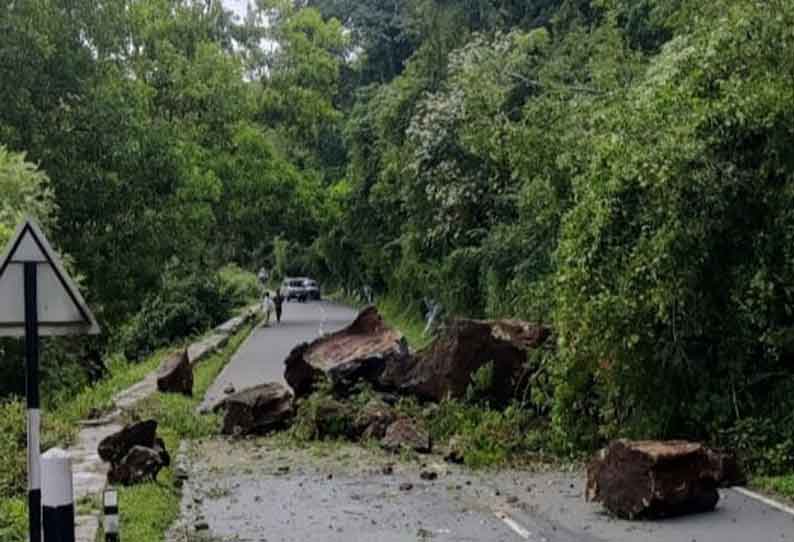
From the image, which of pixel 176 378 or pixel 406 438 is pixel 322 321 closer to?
pixel 176 378

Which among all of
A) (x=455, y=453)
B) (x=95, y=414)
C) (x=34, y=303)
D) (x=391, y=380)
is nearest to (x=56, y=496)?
(x=34, y=303)

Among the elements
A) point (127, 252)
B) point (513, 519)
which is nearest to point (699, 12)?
point (513, 519)

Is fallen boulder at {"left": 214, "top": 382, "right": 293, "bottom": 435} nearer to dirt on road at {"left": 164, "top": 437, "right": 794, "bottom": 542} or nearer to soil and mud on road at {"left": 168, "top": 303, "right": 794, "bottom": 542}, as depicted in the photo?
soil and mud on road at {"left": 168, "top": 303, "right": 794, "bottom": 542}

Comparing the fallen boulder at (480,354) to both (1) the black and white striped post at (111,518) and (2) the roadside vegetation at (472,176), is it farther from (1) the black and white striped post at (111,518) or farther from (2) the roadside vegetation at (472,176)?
(1) the black and white striped post at (111,518)

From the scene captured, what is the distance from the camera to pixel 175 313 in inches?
1468

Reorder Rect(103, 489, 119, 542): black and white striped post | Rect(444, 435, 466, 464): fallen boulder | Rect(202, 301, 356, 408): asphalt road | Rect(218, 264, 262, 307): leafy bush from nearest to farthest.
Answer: Rect(103, 489, 119, 542): black and white striped post → Rect(444, 435, 466, 464): fallen boulder → Rect(202, 301, 356, 408): asphalt road → Rect(218, 264, 262, 307): leafy bush

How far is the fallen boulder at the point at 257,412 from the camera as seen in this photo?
53.3 feet

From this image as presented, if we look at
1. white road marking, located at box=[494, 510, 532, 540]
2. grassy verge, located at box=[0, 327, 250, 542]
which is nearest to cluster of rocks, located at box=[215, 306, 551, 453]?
grassy verge, located at box=[0, 327, 250, 542]

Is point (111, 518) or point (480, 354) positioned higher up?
point (480, 354)

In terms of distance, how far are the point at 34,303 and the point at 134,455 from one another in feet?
20.8

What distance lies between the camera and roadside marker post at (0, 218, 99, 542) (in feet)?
19.3

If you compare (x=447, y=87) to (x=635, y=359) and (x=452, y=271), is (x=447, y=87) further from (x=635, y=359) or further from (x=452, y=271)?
(x=635, y=359)

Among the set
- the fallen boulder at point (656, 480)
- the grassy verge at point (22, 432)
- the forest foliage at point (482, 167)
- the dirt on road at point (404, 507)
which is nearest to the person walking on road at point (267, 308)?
the forest foliage at point (482, 167)

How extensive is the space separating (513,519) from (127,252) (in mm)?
17059
